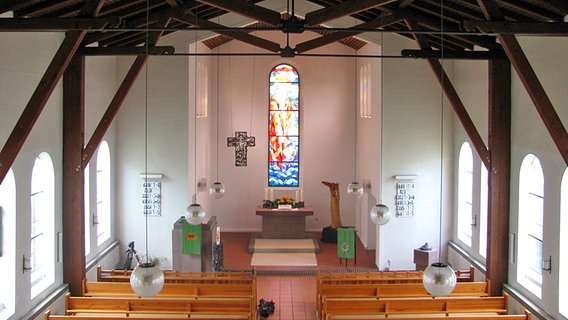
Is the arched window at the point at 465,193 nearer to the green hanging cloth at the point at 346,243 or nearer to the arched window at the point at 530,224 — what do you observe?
the green hanging cloth at the point at 346,243

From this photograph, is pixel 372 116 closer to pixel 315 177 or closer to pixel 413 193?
pixel 413 193

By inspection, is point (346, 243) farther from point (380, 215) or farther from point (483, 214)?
point (380, 215)

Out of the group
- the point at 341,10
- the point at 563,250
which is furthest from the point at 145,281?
the point at 563,250

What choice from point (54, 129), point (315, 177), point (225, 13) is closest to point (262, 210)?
point (315, 177)

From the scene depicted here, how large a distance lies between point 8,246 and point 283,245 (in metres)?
9.02

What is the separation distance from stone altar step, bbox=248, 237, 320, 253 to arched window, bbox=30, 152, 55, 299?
677 cm

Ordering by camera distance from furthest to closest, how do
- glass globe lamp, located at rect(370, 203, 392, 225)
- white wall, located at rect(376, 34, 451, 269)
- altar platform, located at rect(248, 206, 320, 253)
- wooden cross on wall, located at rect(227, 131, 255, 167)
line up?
wooden cross on wall, located at rect(227, 131, 255, 167) < altar platform, located at rect(248, 206, 320, 253) < white wall, located at rect(376, 34, 451, 269) < glass globe lamp, located at rect(370, 203, 392, 225)

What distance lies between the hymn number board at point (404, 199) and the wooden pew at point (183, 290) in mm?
5148

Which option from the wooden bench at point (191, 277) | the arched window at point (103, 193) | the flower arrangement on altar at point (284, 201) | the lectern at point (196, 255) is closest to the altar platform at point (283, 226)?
the flower arrangement on altar at point (284, 201)

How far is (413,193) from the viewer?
15.2 m

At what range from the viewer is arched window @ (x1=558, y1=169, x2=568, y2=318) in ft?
31.1

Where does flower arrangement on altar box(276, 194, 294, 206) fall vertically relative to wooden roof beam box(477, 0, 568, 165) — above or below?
below

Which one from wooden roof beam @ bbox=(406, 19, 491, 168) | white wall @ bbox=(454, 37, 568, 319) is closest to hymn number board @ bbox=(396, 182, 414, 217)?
wooden roof beam @ bbox=(406, 19, 491, 168)

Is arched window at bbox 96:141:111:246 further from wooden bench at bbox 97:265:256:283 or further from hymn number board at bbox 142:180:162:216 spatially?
wooden bench at bbox 97:265:256:283
